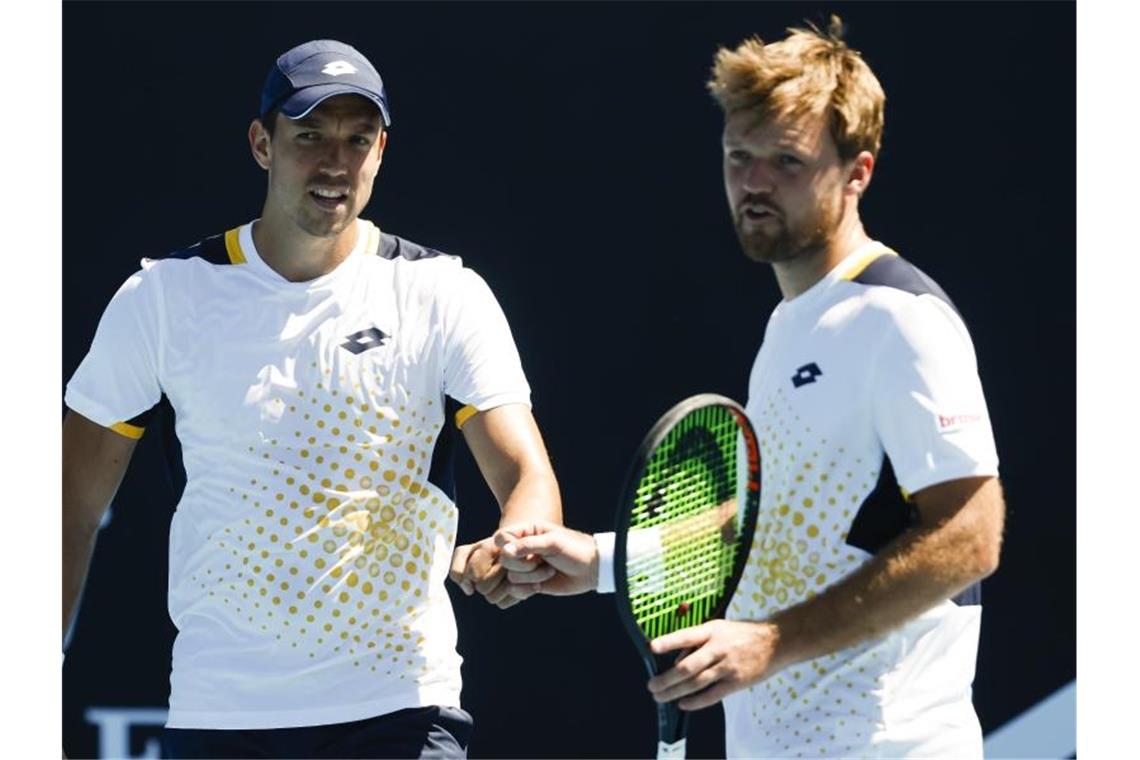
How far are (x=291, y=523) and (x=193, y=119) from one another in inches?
74.4

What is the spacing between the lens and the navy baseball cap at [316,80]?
3525 millimetres

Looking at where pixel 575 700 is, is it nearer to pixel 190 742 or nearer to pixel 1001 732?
pixel 1001 732

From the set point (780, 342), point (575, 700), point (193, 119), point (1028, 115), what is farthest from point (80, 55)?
point (780, 342)

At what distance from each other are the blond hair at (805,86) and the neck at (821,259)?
11 cm

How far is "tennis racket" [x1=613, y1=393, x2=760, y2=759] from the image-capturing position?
274cm

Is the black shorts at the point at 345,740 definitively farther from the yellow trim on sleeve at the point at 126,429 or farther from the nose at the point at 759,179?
the nose at the point at 759,179

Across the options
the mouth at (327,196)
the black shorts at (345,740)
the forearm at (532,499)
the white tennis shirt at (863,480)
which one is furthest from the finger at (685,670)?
the mouth at (327,196)

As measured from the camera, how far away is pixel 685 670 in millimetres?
2613

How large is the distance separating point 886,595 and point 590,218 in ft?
7.76

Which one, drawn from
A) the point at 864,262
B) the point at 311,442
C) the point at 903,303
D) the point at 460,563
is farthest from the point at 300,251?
the point at 903,303

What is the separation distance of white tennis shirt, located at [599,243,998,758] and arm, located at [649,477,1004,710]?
0.15 feet

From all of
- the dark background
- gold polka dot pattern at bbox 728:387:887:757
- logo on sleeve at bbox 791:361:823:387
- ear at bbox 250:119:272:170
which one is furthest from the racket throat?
the dark background

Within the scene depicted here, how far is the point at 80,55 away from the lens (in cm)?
510

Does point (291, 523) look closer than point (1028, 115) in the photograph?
Yes
